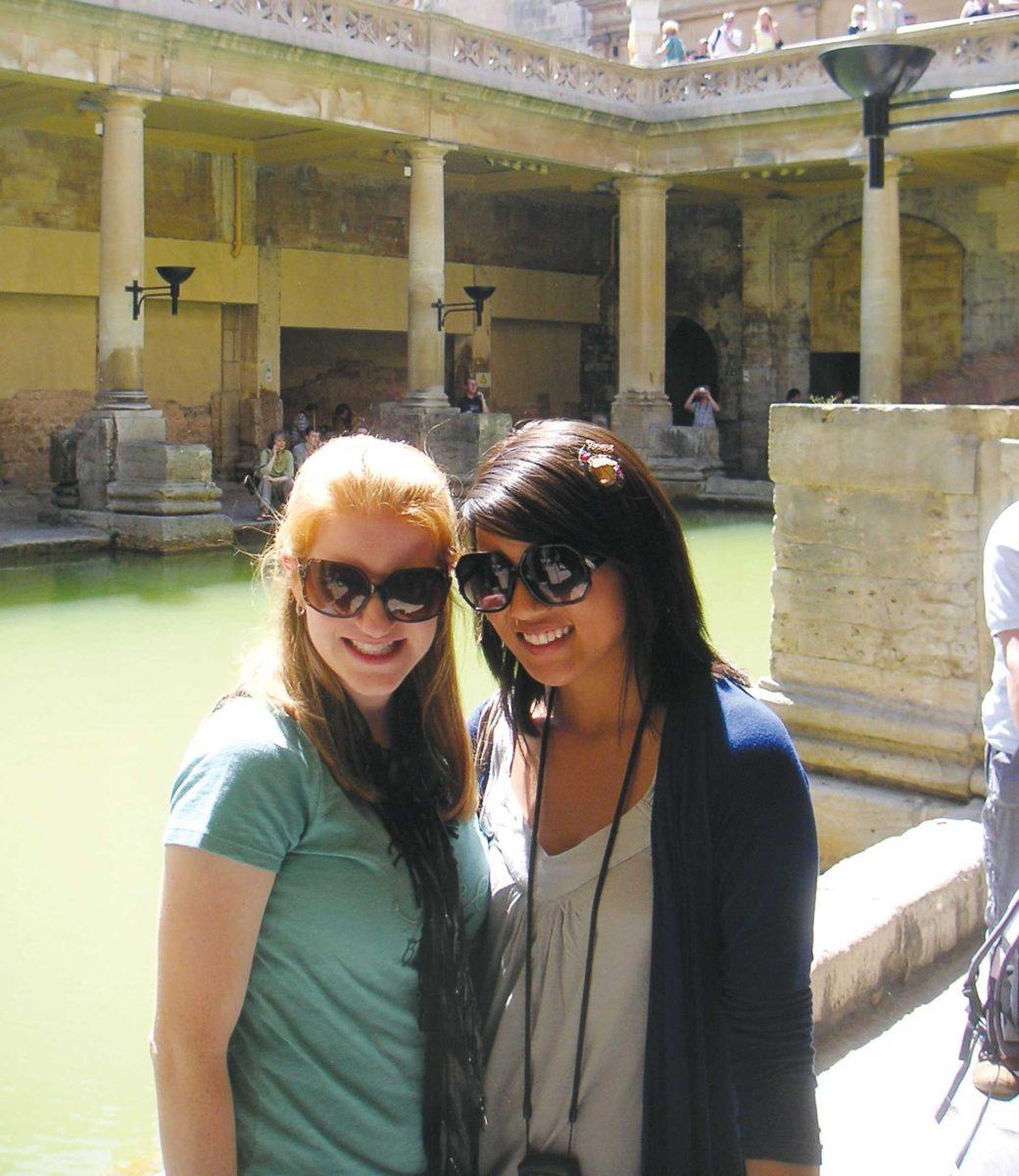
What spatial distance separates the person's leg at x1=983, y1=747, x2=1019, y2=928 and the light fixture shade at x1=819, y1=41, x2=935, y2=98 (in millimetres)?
4416

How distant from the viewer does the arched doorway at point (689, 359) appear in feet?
88.0

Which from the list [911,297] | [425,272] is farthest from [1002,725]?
[911,297]

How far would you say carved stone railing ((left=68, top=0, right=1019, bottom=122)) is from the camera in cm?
1569

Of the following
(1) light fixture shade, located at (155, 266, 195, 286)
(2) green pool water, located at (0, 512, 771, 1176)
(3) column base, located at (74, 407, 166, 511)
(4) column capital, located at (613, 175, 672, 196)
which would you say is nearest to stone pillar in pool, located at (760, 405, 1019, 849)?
(2) green pool water, located at (0, 512, 771, 1176)

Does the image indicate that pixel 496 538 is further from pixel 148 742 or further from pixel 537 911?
pixel 148 742

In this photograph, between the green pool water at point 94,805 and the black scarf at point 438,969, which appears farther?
the green pool water at point 94,805

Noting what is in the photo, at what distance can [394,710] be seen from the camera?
1887 millimetres

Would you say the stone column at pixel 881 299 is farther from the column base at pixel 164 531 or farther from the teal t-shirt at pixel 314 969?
the teal t-shirt at pixel 314 969

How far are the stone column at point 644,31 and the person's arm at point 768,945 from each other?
20.4 m

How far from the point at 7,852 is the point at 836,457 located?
333cm

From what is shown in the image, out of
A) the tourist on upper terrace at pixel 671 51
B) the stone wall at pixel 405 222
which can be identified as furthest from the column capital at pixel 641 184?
the stone wall at pixel 405 222

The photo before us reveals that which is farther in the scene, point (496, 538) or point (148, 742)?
point (148, 742)

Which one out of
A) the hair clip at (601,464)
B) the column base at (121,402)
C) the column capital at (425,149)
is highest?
the column capital at (425,149)

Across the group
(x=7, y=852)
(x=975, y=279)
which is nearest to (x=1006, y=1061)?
(x=7, y=852)
